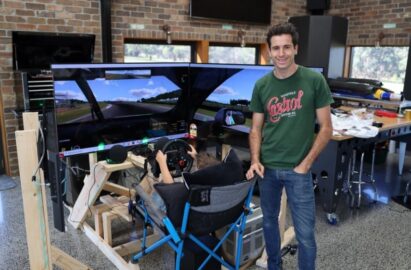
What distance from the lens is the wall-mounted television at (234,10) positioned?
5039 mm

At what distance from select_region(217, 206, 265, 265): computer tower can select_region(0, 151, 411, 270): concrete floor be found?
0.11 metres

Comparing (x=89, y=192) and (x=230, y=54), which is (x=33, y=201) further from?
(x=230, y=54)

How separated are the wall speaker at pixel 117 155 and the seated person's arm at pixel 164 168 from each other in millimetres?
244

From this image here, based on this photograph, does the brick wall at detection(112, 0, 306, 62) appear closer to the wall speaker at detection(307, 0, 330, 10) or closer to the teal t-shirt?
the wall speaker at detection(307, 0, 330, 10)

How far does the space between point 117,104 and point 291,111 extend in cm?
126

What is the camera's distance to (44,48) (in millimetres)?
3729

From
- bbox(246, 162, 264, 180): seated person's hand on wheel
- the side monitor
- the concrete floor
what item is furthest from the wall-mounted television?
bbox(246, 162, 264, 180): seated person's hand on wheel

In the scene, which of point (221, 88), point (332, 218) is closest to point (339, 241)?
point (332, 218)

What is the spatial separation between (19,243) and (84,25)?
252 centimetres

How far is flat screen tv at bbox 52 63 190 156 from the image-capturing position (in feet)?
7.77

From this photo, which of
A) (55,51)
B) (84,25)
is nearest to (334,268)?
(55,51)

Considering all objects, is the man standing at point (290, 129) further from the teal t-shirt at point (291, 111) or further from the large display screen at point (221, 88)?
the large display screen at point (221, 88)

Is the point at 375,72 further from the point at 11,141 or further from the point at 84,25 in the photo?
the point at 11,141

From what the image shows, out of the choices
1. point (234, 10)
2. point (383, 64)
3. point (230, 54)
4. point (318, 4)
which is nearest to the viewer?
point (234, 10)
